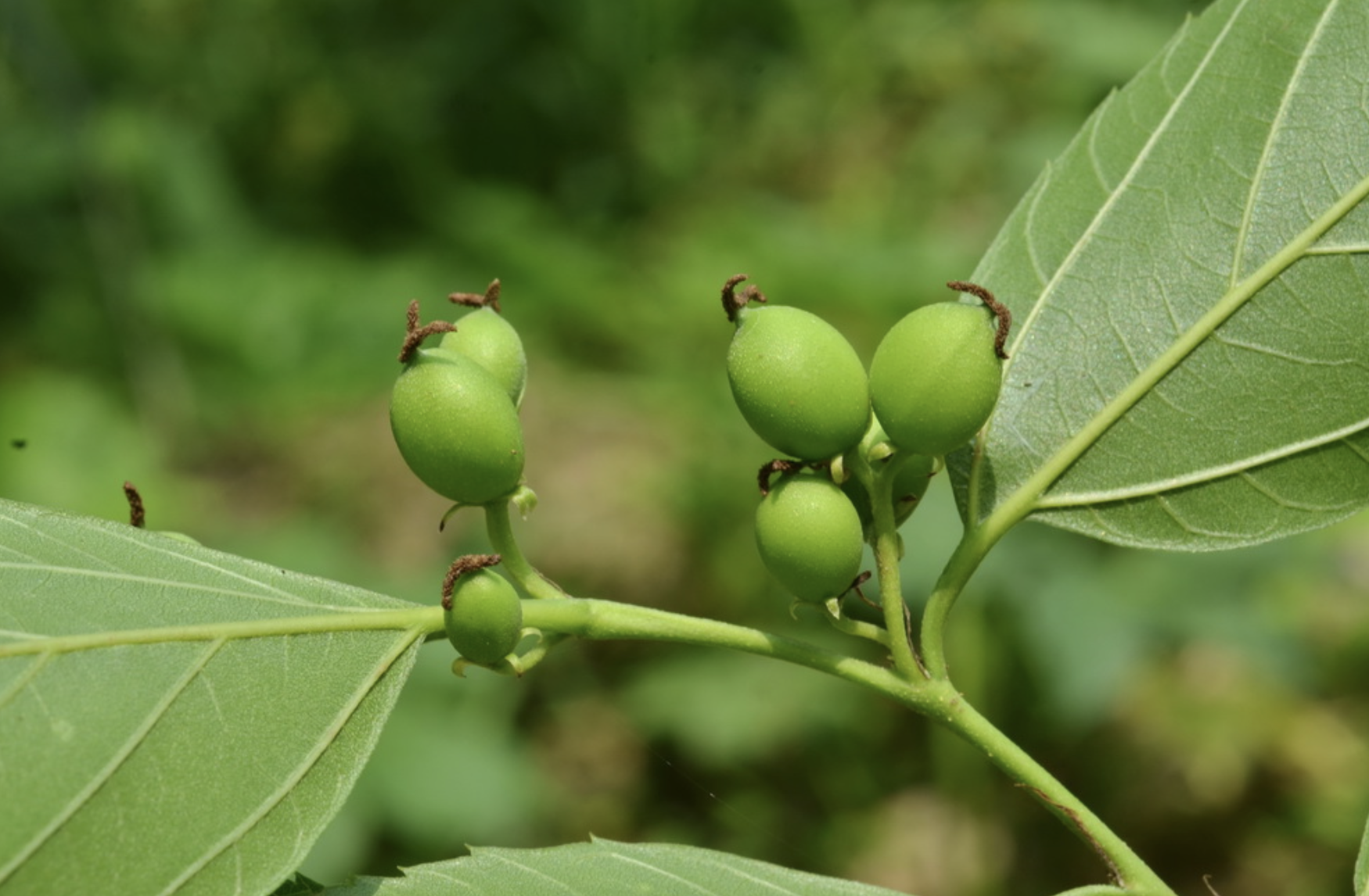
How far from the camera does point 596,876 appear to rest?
1411 millimetres

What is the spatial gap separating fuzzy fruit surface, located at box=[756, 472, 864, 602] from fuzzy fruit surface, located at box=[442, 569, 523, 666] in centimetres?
28

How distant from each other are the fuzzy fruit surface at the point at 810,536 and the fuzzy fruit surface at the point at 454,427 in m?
0.29

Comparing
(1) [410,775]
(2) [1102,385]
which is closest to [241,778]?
(2) [1102,385]

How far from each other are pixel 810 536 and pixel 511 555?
33 centimetres

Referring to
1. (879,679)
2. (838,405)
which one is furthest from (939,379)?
(879,679)

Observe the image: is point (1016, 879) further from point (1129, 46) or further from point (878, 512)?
point (1129, 46)

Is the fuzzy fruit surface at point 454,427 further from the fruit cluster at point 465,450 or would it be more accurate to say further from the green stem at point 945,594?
the green stem at point 945,594

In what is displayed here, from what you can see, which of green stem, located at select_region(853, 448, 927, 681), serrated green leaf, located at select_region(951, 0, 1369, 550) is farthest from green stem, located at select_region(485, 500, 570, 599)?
serrated green leaf, located at select_region(951, 0, 1369, 550)

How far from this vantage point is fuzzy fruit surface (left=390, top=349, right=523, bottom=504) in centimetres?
146

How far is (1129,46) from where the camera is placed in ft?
20.9

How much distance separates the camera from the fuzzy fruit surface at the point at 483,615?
1362 mm

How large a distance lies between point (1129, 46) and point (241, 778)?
19.7 feet

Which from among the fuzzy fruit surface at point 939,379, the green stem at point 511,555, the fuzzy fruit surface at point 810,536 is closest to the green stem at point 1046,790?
the fuzzy fruit surface at point 810,536

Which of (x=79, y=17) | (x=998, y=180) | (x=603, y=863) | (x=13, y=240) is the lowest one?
(x=603, y=863)
